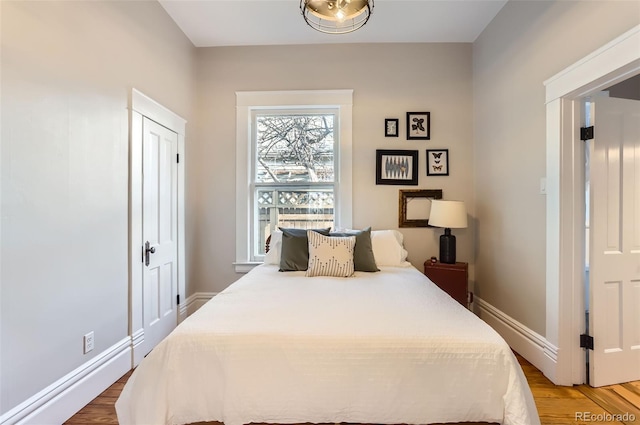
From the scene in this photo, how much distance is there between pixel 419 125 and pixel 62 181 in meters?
3.00

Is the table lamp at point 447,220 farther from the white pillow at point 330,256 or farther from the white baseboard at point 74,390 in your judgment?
the white baseboard at point 74,390

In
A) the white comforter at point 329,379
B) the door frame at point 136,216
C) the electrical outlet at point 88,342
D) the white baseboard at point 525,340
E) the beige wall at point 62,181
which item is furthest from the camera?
the door frame at point 136,216

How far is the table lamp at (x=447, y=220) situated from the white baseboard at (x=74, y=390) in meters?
2.76

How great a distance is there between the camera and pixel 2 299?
4.47 ft

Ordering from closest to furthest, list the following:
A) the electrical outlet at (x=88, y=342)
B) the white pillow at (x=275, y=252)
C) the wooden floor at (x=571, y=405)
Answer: the wooden floor at (x=571, y=405)
the electrical outlet at (x=88, y=342)
the white pillow at (x=275, y=252)

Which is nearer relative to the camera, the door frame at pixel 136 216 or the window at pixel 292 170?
the door frame at pixel 136 216

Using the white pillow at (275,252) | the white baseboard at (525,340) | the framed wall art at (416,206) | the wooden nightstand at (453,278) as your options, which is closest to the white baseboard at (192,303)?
the white pillow at (275,252)

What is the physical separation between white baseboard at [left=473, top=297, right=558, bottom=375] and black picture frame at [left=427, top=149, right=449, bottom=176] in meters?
1.40

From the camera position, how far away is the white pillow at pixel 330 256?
233 centimetres

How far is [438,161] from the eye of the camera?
3184mm

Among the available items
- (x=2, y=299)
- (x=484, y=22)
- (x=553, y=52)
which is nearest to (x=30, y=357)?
(x=2, y=299)

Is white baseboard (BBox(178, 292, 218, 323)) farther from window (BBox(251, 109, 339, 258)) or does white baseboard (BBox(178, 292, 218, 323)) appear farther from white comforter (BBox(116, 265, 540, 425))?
white comforter (BBox(116, 265, 540, 425))

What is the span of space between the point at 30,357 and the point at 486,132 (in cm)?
371

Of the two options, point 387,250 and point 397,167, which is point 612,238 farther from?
point 397,167
